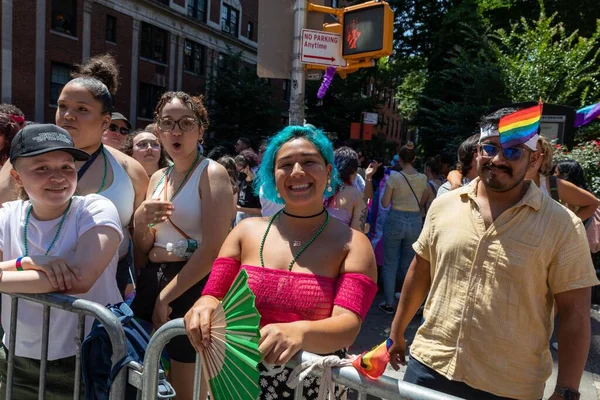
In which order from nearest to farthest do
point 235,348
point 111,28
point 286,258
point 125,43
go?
A: point 235,348, point 286,258, point 111,28, point 125,43

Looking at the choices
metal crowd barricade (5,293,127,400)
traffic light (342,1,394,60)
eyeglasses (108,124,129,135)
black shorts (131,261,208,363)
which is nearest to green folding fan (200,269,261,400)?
metal crowd barricade (5,293,127,400)

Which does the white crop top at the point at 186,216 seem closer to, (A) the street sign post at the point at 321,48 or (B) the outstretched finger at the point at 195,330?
(B) the outstretched finger at the point at 195,330

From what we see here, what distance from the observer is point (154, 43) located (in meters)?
25.1

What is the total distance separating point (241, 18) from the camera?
30922 millimetres

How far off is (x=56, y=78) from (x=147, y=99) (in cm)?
537

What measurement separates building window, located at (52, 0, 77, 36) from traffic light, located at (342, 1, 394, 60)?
18785 millimetres

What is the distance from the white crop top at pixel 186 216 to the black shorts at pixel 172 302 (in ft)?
0.47

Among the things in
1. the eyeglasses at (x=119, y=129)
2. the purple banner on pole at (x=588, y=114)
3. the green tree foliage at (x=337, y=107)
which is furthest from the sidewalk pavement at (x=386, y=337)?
the green tree foliage at (x=337, y=107)

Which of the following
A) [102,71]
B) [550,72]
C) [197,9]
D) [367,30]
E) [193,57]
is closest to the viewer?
[102,71]

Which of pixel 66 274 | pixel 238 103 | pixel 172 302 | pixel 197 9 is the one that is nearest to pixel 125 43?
pixel 197 9

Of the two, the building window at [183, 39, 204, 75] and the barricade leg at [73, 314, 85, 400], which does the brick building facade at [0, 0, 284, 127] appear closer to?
the building window at [183, 39, 204, 75]

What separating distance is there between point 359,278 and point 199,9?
28647mm

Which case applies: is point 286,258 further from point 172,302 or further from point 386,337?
point 386,337

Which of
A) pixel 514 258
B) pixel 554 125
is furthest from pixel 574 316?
pixel 554 125
